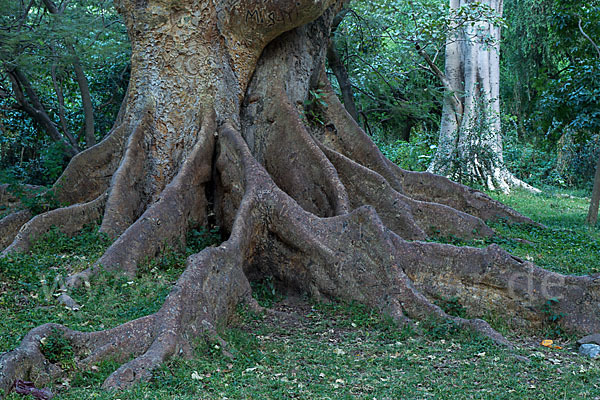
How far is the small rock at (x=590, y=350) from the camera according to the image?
654 centimetres

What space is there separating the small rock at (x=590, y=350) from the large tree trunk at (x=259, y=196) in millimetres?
496

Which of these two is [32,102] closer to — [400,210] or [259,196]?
[259,196]

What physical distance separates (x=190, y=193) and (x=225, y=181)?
0.58m

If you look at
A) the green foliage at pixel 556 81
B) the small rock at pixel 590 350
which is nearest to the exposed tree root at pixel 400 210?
the small rock at pixel 590 350

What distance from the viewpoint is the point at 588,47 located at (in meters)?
14.7

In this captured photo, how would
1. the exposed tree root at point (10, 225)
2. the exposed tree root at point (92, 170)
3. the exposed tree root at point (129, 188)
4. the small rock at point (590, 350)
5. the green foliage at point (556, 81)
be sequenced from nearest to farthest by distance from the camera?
1. the small rock at point (590, 350)
2. the exposed tree root at point (129, 188)
3. the exposed tree root at point (10, 225)
4. the exposed tree root at point (92, 170)
5. the green foliage at point (556, 81)

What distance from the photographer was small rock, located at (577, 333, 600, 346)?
22.4 ft

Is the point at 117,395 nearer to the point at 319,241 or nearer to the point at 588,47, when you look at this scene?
the point at 319,241

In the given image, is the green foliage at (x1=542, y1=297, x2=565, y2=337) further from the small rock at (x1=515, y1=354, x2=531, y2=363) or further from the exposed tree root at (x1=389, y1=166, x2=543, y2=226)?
the exposed tree root at (x1=389, y1=166, x2=543, y2=226)

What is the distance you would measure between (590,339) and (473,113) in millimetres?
14180

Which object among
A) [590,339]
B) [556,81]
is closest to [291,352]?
[590,339]

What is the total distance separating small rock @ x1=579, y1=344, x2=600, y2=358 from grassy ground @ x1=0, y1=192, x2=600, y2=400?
151 millimetres

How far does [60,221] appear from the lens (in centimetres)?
900

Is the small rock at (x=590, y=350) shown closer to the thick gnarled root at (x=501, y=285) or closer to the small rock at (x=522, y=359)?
the thick gnarled root at (x=501, y=285)
